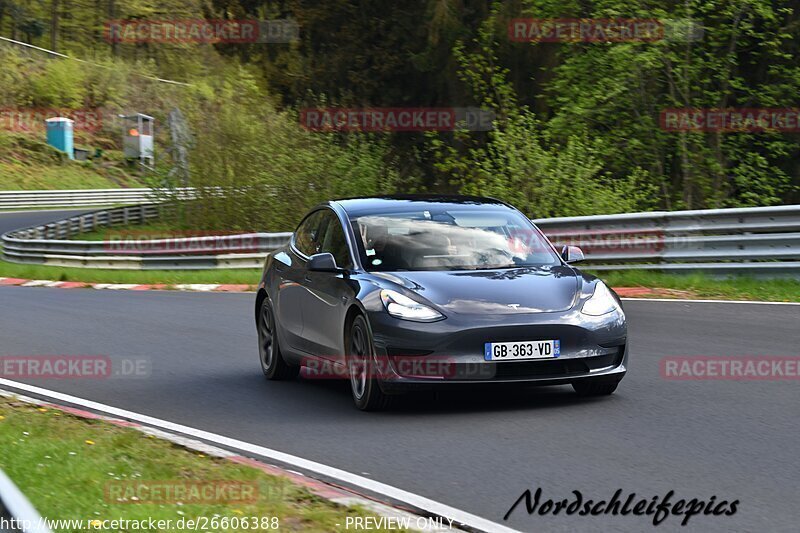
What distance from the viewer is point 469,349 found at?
8.75 meters

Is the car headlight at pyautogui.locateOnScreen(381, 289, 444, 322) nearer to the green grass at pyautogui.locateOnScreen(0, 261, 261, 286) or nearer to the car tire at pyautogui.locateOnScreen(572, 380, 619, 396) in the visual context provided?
the car tire at pyautogui.locateOnScreen(572, 380, 619, 396)

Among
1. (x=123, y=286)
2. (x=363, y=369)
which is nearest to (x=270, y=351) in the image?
(x=363, y=369)

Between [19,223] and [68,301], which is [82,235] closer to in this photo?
[19,223]

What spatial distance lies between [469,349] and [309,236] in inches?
107

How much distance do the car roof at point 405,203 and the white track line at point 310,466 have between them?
2301 millimetres

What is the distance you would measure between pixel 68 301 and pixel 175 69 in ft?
220

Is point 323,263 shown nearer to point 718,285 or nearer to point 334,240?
point 334,240

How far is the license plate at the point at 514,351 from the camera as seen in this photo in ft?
28.7

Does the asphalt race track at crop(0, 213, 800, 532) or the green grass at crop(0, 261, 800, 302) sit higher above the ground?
the asphalt race track at crop(0, 213, 800, 532)

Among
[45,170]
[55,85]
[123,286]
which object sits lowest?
[45,170]

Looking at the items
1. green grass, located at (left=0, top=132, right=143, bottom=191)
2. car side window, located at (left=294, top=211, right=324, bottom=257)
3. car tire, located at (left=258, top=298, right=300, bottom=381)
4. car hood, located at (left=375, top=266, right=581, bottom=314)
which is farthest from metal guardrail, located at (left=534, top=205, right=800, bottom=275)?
green grass, located at (left=0, top=132, right=143, bottom=191)

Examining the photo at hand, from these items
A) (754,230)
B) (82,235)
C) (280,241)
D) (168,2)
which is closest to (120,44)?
(168,2)

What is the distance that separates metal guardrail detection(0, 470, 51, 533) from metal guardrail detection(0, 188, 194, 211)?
6160 cm

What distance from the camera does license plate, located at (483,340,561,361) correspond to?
876 cm
